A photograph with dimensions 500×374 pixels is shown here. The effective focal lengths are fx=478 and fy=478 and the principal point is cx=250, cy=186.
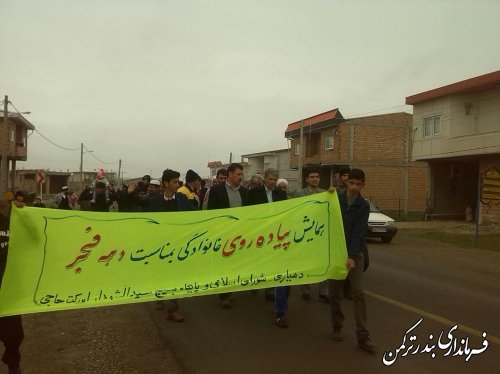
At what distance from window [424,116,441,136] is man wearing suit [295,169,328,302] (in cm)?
2159

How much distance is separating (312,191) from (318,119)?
31652mm

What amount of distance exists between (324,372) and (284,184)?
4.63 meters

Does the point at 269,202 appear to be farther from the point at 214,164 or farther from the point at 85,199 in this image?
the point at 214,164

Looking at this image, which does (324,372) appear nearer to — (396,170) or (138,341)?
(138,341)

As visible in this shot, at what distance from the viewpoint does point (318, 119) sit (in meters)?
37.9

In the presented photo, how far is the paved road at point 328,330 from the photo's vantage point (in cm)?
457

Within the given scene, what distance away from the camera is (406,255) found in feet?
42.5

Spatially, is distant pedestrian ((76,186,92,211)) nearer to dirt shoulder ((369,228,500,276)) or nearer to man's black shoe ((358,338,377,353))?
dirt shoulder ((369,228,500,276))

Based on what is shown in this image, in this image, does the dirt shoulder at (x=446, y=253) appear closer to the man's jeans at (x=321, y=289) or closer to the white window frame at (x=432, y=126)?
the man's jeans at (x=321, y=289)

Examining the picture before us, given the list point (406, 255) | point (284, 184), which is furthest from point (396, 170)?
point (284, 184)

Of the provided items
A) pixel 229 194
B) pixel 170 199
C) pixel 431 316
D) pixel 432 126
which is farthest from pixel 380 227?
pixel 432 126

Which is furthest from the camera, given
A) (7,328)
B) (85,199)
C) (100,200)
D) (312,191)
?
(85,199)

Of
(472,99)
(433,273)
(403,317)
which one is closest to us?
(403,317)

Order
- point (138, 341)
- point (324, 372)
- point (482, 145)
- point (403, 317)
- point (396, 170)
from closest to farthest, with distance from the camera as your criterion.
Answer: point (324, 372) → point (138, 341) → point (403, 317) → point (482, 145) → point (396, 170)
